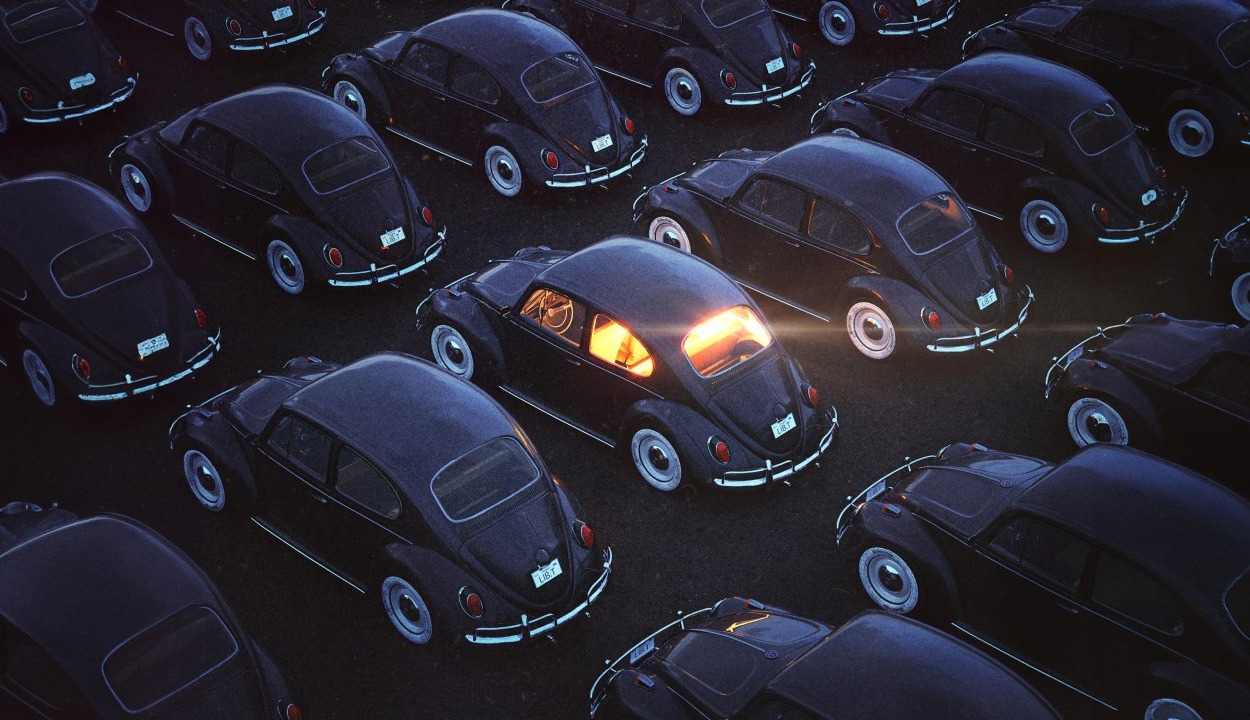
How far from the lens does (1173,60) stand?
15383mm

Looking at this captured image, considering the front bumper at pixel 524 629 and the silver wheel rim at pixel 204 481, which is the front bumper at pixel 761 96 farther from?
the silver wheel rim at pixel 204 481

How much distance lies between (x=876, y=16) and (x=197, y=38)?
31.3ft

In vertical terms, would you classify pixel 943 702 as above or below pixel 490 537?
above

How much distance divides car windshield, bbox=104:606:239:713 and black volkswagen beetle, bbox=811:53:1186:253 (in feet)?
32.3

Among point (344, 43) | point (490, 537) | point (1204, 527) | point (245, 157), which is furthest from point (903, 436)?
point (344, 43)

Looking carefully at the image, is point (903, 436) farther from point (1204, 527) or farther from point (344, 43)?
point (344, 43)

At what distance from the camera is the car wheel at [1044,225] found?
45.5 ft

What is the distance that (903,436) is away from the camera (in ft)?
38.9

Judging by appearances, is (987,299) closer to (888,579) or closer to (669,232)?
(669,232)

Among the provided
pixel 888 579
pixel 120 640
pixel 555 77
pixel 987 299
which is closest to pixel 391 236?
pixel 555 77

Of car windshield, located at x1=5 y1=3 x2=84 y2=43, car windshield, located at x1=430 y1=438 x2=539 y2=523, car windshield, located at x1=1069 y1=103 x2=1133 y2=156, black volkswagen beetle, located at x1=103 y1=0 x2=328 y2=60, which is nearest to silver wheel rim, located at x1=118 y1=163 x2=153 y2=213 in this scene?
car windshield, located at x1=5 y1=3 x2=84 y2=43

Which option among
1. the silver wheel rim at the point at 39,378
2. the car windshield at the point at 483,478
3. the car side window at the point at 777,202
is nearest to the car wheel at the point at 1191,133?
the car side window at the point at 777,202

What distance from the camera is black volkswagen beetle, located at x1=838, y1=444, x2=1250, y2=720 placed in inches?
330

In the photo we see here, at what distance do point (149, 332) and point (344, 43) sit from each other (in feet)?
25.0
